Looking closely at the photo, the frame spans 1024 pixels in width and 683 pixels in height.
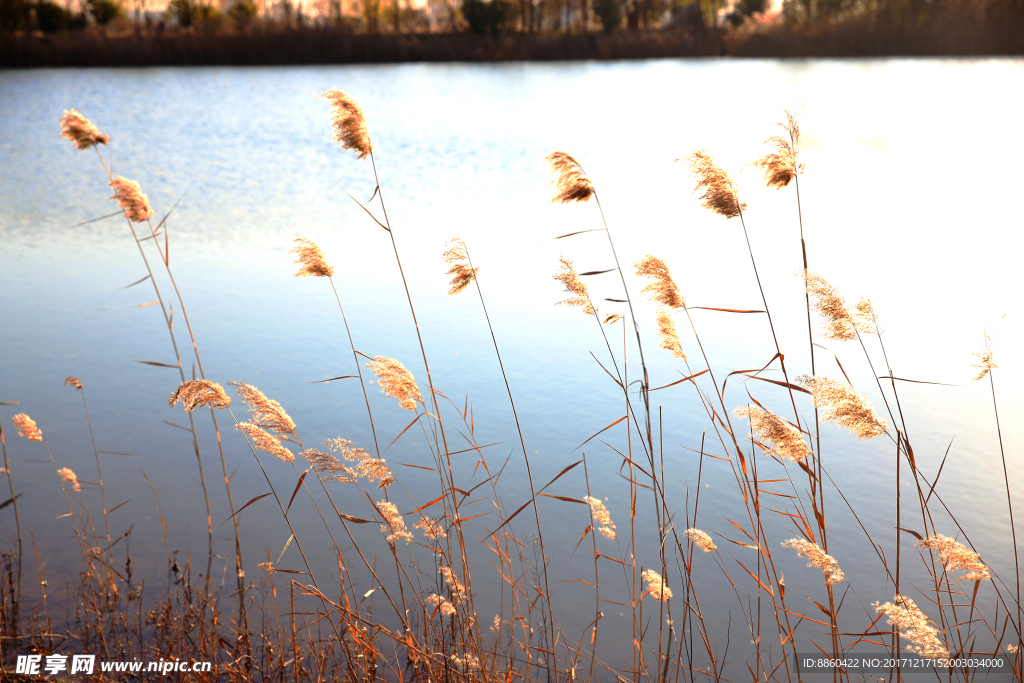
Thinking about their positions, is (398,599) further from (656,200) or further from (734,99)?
(734,99)

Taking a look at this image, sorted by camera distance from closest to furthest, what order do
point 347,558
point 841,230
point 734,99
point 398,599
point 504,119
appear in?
point 398,599 < point 347,558 < point 841,230 < point 504,119 < point 734,99

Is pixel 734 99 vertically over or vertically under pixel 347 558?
over

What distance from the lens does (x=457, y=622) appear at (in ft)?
6.20

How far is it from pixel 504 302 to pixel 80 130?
2.77 metres

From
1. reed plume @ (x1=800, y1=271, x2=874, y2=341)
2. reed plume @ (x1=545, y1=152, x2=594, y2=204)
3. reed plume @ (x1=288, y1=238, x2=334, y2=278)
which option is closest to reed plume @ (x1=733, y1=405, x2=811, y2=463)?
reed plume @ (x1=800, y1=271, x2=874, y2=341)

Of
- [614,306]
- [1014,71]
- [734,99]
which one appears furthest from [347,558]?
[1014,71]

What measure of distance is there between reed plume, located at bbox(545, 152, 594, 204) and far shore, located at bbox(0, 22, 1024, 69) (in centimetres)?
2223

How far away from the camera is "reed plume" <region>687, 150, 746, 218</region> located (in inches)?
62.1

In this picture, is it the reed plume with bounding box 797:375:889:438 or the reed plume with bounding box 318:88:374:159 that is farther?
the reed plume with bounding box 318:88:374:159

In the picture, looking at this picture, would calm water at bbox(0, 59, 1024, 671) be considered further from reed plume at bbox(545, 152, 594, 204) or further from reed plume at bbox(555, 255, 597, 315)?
reed plume at bbox(555, 255, 597, 315)

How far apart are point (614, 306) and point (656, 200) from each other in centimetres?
352

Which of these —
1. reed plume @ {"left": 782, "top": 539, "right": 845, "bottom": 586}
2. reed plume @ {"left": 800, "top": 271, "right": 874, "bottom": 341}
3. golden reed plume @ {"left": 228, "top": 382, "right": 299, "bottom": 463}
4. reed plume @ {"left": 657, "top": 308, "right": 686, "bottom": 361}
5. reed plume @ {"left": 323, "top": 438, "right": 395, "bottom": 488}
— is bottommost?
reed plume @ {"left": 782, "top": 539, "right": 845, "bottom": 586}

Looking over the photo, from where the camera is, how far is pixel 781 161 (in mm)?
1604

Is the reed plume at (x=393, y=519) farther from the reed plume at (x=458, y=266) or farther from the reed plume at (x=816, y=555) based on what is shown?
the reed plume at (x=816, y=555)
